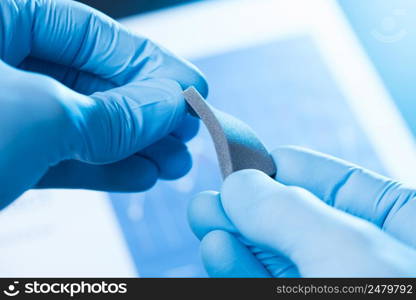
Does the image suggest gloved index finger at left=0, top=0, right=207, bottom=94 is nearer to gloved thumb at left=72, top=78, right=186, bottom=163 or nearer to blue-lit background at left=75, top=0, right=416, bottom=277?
gloved thumb at left=72, top=78, right=186, bottom=163

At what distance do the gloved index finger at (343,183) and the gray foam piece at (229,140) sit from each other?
35 mm

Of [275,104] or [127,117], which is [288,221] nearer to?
[127,117]

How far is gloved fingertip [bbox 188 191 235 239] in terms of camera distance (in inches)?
30.9

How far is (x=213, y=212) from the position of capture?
0.79m

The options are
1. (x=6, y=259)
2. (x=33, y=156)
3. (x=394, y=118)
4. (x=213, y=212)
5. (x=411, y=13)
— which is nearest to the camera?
(x=33, y=156)

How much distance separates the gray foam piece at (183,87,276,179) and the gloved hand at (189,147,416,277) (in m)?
0.03

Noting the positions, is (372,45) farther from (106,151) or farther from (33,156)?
(33,156)

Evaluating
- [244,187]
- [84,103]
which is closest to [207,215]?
[244,187]

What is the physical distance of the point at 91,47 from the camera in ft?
2.84

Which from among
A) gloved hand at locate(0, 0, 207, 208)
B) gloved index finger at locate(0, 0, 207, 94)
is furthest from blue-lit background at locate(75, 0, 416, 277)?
gloved index finger at locate(0, 0, 207, 94)

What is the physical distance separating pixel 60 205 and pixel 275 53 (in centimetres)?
52

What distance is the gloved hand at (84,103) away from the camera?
2.13 feet

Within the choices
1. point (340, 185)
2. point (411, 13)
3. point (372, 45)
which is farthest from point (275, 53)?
point (340, 185)

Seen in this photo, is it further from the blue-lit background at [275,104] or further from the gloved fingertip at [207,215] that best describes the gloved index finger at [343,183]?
the blue-lit background at [275,104]
